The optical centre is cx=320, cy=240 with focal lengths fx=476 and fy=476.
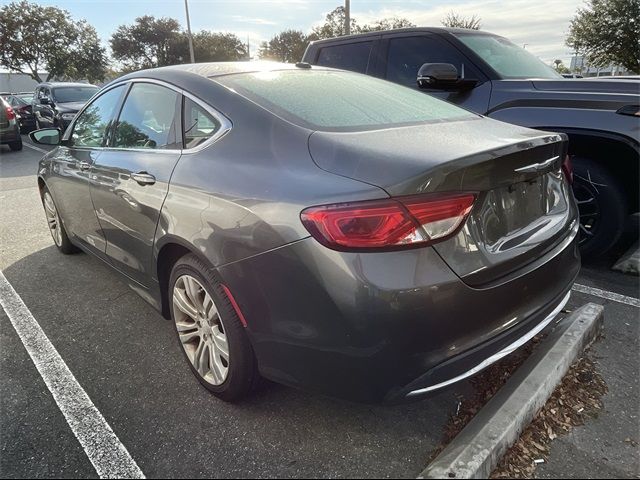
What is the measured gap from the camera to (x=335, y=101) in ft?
7.86

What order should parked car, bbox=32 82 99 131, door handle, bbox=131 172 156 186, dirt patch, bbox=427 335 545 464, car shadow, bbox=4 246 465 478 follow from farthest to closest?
parked car, bbox=32 82 99 131 → door handle, bbox=131 172 156 186 → dirt patch, bbox=427 335 545 464 → car shadow, bbox=4 246 465 478

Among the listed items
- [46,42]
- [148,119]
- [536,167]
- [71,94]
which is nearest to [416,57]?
[148,119]

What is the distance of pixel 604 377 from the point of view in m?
2.47

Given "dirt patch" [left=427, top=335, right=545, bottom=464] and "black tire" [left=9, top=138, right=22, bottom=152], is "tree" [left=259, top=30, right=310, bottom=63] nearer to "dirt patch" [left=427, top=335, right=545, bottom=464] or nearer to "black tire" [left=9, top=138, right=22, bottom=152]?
"black tire" [left=9, top=138, right=22, bottom=152]

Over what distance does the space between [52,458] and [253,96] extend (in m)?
1.83

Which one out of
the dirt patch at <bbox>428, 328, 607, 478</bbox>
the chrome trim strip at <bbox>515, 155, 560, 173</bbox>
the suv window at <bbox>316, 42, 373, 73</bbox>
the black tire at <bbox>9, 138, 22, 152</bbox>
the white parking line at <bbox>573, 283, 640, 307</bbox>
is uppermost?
the suv window at <bbox>316, 42, 373, 73</bbox>

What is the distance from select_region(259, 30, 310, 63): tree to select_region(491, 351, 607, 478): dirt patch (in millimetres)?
44775

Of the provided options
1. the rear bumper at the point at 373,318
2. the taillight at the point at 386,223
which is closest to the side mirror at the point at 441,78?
the rear bumper at the point at 373,318

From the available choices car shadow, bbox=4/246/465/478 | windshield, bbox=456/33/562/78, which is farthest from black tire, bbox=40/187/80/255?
windshield, bbox=456/33/562/78

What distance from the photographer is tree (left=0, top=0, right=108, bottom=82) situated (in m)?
35.7

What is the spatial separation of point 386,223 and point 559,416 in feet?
4.35

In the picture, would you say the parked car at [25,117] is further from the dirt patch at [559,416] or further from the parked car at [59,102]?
the dirt patch at [559,416]

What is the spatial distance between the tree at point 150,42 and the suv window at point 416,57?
48481 millimetres

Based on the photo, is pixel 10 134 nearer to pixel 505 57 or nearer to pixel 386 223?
pixel 505 57
